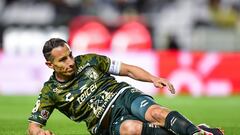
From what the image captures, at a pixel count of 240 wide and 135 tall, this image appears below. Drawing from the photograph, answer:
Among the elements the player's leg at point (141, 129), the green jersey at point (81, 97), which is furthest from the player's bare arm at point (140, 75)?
the player's leg at point (141, 129)

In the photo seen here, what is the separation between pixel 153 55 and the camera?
2206cm

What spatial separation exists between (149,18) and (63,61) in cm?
1856

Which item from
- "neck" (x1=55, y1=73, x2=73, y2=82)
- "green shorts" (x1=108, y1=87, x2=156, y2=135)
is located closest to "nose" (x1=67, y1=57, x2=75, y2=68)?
"neck" (x1=55, y1=73, x2=73, y2=82)

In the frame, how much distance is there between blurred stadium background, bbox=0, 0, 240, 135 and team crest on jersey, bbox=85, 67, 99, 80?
511cm

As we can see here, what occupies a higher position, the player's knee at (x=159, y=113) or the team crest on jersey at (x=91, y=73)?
the team crest on jersey at (x=91, y=73)

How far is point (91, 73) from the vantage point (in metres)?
9.41

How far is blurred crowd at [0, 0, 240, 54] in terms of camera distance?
1005 inches

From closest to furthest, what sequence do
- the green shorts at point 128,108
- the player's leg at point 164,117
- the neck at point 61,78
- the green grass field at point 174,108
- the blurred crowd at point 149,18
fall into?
the player's leg at point 164,117 < the green shorts at point 128,108 < the neck at point 61,78 < the green grass field at point 174,108 < the blurred crowd at point 149,18

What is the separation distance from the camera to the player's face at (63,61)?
916 centimetres

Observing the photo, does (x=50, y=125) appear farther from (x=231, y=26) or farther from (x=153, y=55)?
(x=231, y=26)

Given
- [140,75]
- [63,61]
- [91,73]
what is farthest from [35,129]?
[140,75]

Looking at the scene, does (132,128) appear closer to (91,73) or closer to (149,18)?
(91,73)

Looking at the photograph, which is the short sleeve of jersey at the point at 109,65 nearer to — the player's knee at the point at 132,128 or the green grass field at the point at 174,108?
the player's knee at the point at 132,128

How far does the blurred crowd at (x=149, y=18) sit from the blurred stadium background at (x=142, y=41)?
3 cm
